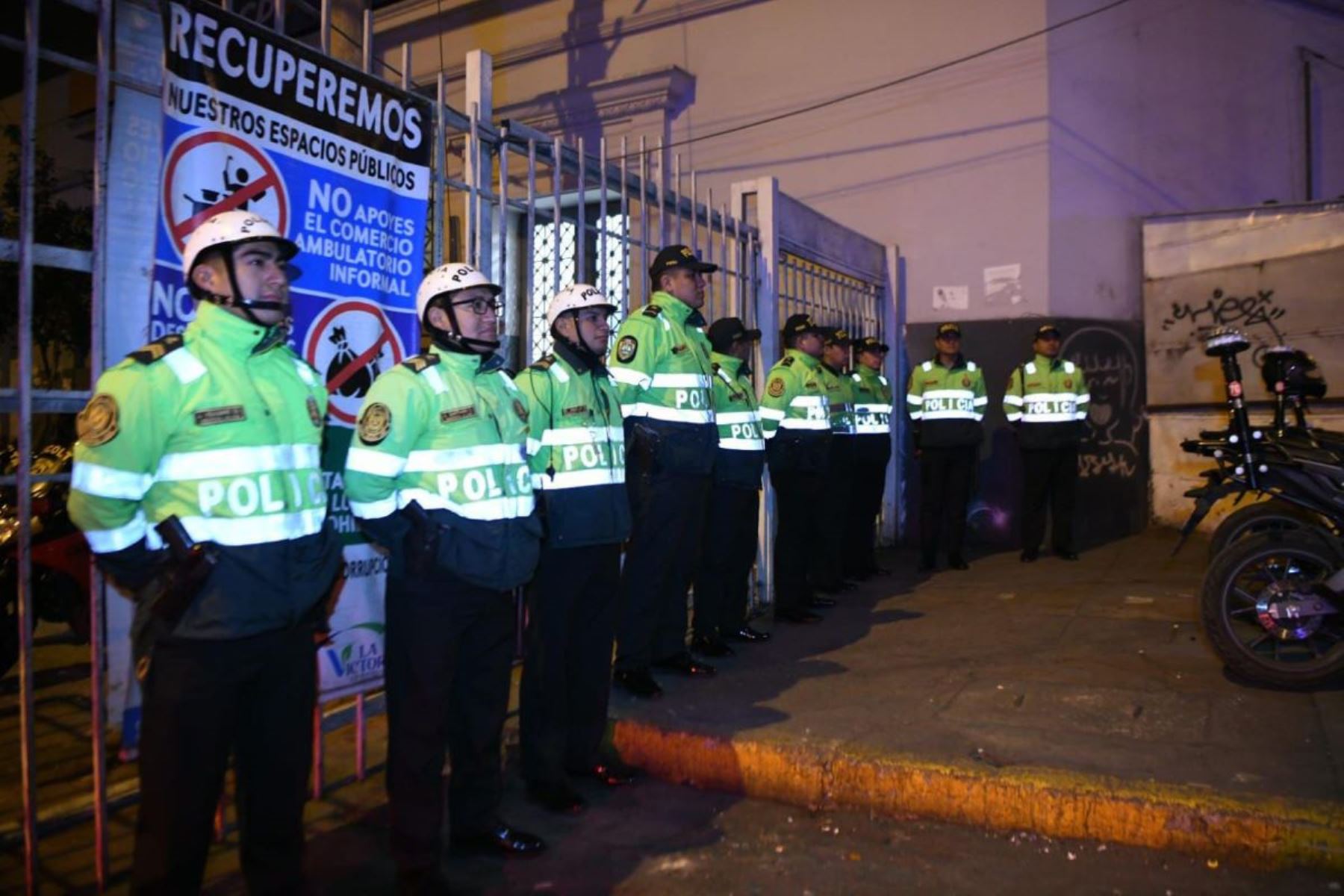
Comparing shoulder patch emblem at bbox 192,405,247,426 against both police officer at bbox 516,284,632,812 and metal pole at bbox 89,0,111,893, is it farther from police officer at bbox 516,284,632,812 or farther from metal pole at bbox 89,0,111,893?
police officer at bbox 516,284,632,812

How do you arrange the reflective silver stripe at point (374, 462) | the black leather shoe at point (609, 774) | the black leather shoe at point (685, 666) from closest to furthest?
the reflective silver stripe at point (374, 462)
the black leather shoe at point (609, 774)
the black leather shoe at point (685, 666)

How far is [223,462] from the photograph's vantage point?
106 inches

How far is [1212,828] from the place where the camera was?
358cm

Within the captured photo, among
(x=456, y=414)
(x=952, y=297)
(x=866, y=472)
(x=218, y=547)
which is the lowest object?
(x=218, y=547)

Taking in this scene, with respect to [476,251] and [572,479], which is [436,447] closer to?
[572,479]

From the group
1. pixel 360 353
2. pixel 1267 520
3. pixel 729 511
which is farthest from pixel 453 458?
pixel 1267 520

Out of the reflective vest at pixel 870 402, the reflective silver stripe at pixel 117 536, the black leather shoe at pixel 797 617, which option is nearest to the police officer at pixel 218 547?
the reflective silver stripe at pixel 117 536

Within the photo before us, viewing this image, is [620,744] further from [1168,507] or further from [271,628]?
[1168,507]

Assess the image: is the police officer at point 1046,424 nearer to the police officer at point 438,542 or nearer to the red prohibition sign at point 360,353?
the red prohibition sign at point 360,353

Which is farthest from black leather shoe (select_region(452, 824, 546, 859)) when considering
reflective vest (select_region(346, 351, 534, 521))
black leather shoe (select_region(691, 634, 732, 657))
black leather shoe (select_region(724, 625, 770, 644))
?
black leather shoe (select_region(724, 625, 770, 644))

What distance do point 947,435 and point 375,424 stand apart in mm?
6406

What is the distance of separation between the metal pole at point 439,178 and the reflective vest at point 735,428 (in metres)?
1.88

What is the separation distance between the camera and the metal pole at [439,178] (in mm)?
4625

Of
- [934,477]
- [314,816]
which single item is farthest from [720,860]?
[934,477]
